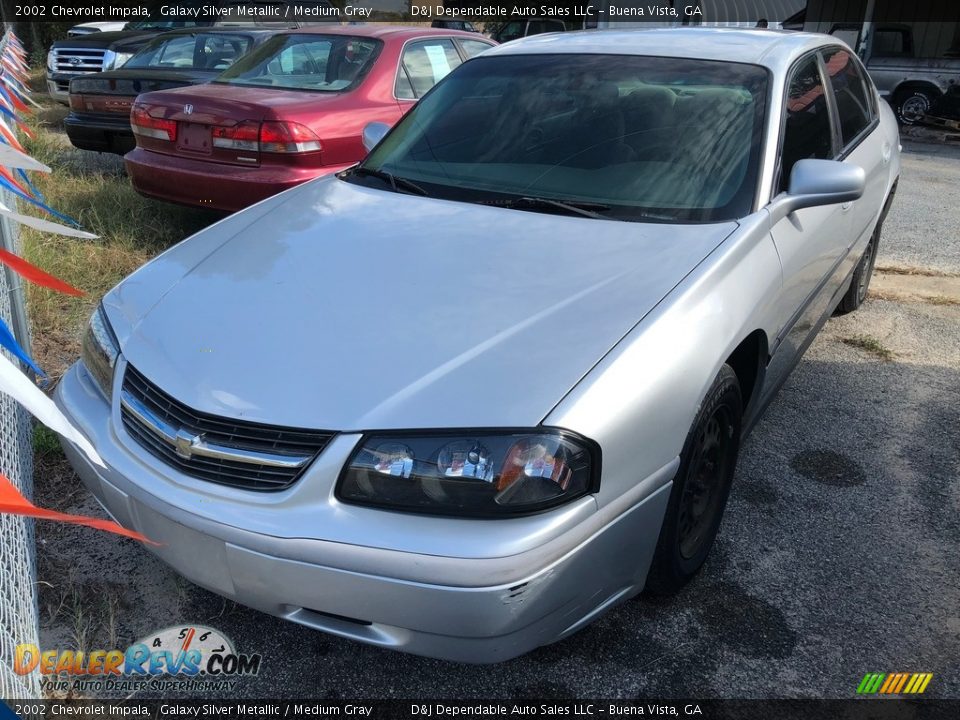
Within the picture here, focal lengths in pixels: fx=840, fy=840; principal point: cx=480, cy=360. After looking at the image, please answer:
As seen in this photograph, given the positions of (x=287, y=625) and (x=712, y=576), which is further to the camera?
(x=712, y=576)

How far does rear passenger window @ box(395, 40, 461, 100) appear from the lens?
5973mm

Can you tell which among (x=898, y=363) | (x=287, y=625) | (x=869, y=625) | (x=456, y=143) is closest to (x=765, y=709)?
(x=869, y=625)

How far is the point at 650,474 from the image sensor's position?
2090mm

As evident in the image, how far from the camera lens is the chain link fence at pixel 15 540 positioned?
1.95 meters

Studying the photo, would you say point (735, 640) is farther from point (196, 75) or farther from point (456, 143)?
point (196, 75)

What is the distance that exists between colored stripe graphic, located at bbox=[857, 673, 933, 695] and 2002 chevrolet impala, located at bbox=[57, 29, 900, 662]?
0.56 m

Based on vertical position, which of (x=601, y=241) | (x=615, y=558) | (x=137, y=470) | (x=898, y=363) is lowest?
(x=898, y=363)

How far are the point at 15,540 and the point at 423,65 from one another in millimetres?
4805

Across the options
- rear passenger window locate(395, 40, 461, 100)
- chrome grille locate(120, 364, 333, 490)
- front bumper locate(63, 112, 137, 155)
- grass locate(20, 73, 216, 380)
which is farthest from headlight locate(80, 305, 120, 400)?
front bumper locate(63, 112, 137, 155)

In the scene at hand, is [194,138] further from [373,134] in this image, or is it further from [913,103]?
[913,103]

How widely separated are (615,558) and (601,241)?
103 centimetres

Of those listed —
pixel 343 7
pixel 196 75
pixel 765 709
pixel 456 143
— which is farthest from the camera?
pixel 343 7

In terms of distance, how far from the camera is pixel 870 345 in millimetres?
4645

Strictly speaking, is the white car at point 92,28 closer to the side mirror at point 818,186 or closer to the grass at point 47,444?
the grass at point 47,444
